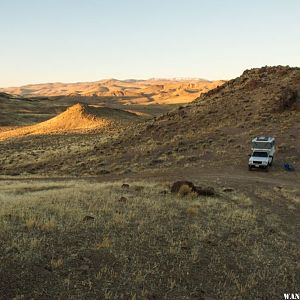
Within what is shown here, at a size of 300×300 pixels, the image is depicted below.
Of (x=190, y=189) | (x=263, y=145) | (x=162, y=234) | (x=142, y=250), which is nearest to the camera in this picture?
(x=142, y=250)

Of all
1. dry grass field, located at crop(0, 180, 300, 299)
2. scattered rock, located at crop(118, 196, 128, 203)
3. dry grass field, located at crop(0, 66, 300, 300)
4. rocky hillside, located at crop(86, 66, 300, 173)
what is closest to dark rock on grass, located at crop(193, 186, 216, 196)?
dry grass field, located at crop(0, 66, 300, 300)

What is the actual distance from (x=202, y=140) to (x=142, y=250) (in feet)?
112

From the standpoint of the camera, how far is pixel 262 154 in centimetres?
3622

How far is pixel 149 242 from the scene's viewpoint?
47.9ft

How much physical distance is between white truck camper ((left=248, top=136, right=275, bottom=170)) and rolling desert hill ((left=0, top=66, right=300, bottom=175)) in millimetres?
1250

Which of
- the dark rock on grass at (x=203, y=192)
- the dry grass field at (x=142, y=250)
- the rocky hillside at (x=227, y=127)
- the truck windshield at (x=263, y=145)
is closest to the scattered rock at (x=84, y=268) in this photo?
the dry grass field at (x=142, y=250)

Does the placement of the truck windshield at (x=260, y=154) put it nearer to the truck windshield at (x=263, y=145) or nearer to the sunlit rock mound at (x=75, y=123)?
the truck windshield at (x=263, y=145)

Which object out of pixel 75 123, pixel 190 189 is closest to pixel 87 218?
pixel 190 189

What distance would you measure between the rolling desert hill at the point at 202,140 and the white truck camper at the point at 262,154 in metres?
1.25

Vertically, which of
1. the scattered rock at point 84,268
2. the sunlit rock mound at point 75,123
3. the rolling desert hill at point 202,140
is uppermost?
the scattered rock at point 84,268

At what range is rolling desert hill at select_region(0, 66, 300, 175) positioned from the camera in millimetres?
41438

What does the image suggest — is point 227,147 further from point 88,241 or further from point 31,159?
point 88,241

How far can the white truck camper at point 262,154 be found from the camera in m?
35.6

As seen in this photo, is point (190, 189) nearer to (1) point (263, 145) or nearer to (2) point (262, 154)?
(2) point (262, 154)
